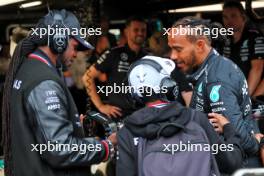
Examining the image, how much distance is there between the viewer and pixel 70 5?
6.63m

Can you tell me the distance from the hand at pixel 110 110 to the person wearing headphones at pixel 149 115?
286 cm

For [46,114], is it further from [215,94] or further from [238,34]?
[238,34]

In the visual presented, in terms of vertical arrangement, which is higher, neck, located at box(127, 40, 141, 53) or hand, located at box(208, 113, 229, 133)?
neck, located at box(127, 40, 141, 53)

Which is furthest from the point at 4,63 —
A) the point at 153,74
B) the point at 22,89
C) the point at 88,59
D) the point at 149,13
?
the point at 153,74

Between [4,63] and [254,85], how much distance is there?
267 cm

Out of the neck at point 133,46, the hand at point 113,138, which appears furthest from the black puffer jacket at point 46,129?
the neck at point 133,46

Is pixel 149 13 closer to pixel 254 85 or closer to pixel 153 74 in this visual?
pixel 254 85

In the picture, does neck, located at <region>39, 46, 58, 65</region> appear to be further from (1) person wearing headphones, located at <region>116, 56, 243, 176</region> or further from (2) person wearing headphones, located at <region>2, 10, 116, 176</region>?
(1) person wearing headphones, located at <region>116, 56, 243, 176</region>

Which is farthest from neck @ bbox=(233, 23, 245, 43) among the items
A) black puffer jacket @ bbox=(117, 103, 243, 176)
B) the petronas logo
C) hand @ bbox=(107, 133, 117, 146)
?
black puffer jacket @ bbox=(117, 103, 243, 176)

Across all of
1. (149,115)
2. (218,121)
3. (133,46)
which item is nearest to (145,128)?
(149,115)

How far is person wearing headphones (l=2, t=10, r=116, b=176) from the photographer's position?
3010 millimetres

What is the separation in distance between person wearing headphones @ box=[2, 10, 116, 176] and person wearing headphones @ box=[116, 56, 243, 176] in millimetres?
395

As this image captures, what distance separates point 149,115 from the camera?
272 cm

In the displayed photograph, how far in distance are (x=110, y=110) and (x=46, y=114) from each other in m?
2.81
